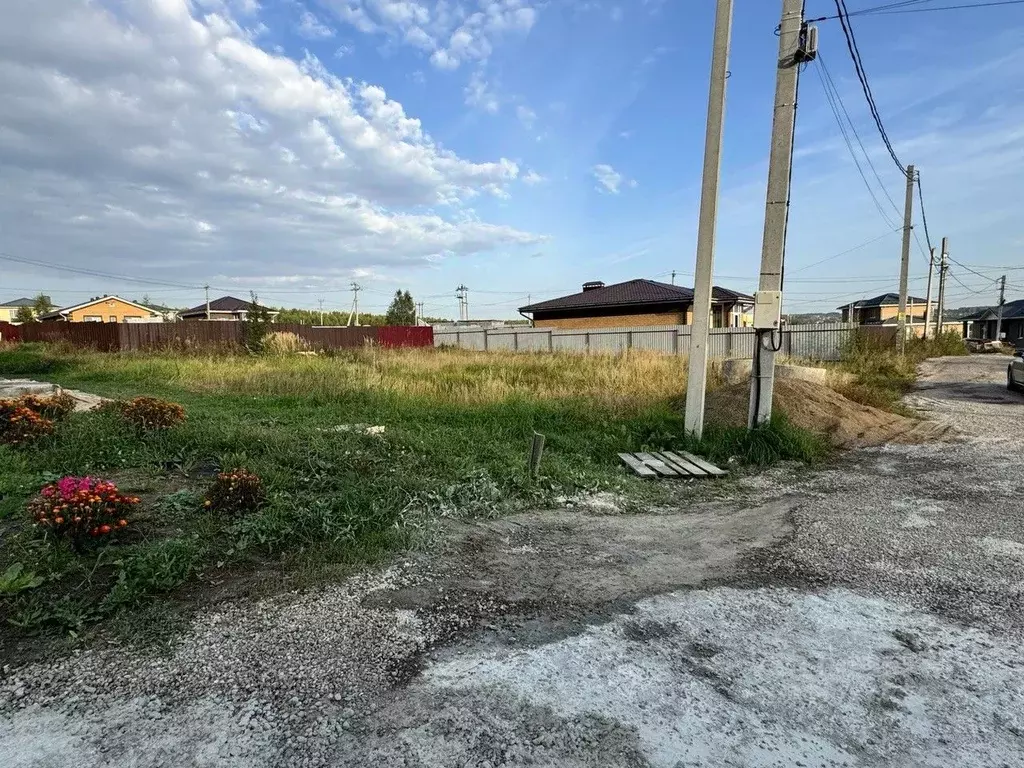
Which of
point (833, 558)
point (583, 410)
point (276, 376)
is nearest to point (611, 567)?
point (833, 558)

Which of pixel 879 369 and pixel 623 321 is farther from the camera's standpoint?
pixel 623 321

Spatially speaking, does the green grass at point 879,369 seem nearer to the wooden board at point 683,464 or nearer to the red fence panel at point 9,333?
the wooden board at point 683,464

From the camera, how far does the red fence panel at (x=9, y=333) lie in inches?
1152

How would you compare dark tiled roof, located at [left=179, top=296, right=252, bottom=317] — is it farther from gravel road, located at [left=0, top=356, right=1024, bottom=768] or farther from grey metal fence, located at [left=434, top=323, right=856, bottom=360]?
gravel road, located at [left=0, top=356, right=1024, bottom=768]

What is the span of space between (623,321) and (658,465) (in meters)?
27.2

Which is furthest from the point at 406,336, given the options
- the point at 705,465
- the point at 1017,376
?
the point at 705,465

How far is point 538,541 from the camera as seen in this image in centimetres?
395

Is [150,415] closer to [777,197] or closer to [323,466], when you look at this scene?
[323,466]

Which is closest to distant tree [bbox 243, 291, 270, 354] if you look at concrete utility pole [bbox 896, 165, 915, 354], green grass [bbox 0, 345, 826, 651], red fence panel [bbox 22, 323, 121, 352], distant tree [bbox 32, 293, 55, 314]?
red fence panel [bbox 22, 323, 121, 352]

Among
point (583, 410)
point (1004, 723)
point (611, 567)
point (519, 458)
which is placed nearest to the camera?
point (1004, 723)

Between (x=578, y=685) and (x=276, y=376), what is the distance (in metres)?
12.1

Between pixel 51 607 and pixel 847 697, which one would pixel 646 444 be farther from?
pixel 51 607

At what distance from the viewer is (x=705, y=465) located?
598 centimetres

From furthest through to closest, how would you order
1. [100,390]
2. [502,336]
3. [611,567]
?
[502,336], [100,390], [611,567]
